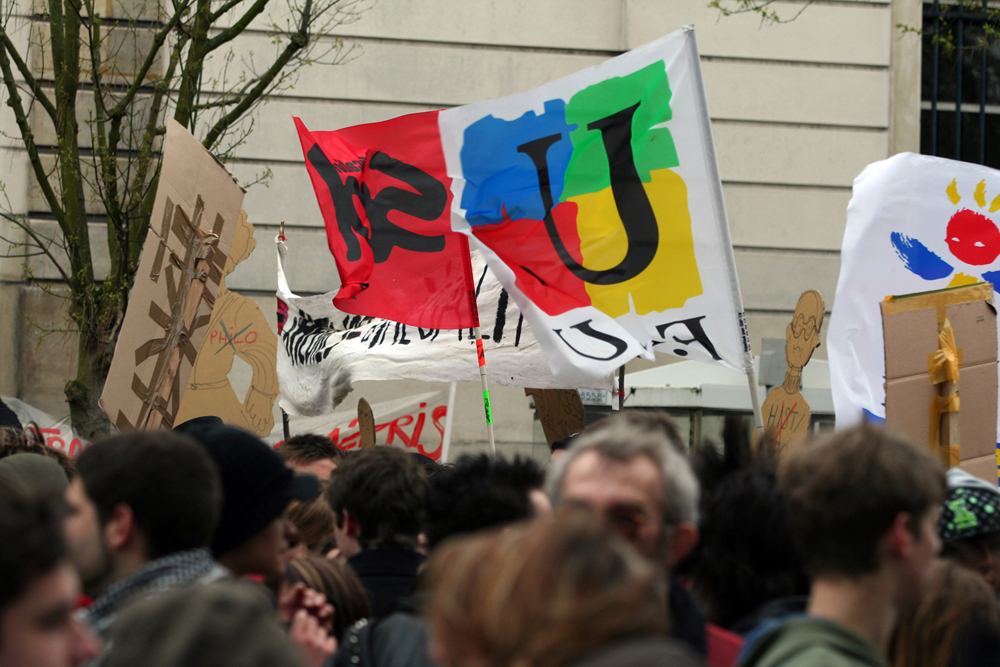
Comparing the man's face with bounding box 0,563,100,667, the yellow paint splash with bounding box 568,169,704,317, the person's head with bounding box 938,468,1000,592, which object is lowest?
the person's head with bounding box 938,468,1000,592

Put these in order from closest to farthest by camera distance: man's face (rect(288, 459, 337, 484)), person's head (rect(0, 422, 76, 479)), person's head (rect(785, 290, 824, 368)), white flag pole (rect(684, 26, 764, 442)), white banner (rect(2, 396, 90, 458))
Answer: person's head (rect(0, 422, 76, 479)) < white flag pole (rect(684, 26, 764, 442)) < man's face (rect(288, 459, 337, 484)) < person's head (rect(785, 290, 824, 368)) < white banner (rect(2, 396, 90, 458))

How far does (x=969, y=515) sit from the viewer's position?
2764 mm

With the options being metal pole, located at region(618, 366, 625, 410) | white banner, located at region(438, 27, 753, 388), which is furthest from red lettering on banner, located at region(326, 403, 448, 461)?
white banner, located at region(438, 27, 753, 388)

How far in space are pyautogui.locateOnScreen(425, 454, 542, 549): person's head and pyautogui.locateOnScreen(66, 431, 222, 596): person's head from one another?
25.6 inches

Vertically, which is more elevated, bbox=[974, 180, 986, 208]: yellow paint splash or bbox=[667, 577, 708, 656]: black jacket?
bbox=[974, 180, 986, 208]: yellow paint splash

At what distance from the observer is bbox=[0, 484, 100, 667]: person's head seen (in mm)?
1416

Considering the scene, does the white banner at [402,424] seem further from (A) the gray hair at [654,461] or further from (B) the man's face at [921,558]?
(B) the man's face at [921,558]

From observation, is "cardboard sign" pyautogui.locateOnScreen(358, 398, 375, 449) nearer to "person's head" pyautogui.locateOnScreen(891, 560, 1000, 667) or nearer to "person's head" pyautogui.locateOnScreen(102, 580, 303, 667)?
"person's head" pyautogui.locateOnScreen(891, 560, 1000, 667)

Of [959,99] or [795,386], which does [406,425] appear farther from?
[959,99]

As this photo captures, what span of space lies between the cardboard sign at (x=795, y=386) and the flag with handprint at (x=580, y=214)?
4.79 feet

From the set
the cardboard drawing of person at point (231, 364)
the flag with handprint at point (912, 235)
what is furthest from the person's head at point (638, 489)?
the cardboard drawing of person at point (231, 364)

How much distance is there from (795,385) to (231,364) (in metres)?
4.35

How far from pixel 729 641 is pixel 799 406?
3831 mm

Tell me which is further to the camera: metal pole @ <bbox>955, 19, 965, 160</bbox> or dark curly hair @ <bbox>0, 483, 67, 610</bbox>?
metal pole @ <bbox>955, 19, 965, 160</bbox>
